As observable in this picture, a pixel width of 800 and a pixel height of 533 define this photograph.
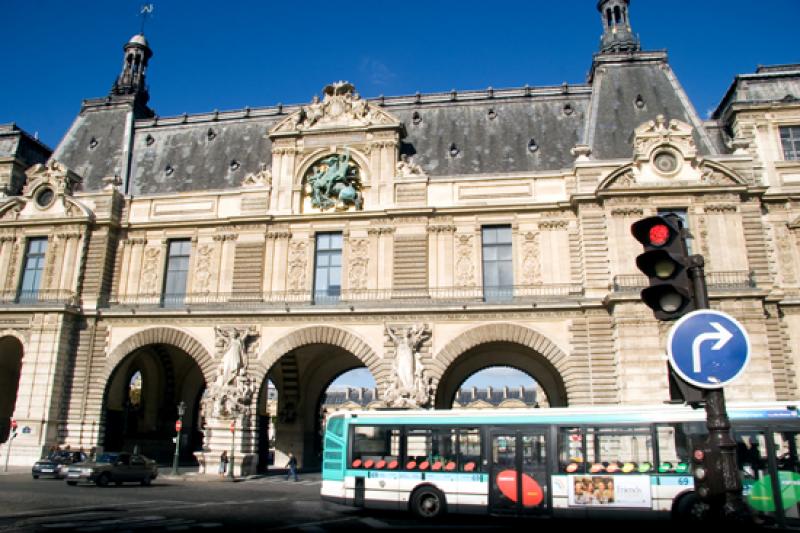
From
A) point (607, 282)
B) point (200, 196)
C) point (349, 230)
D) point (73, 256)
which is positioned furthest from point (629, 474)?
point (73, 256)

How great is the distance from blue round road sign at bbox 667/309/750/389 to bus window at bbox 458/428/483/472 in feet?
39.2

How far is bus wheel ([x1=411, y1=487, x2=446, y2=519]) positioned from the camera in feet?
53.5

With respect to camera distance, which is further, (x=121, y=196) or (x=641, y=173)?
(x=121, y=196)

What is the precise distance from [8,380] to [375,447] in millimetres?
27417

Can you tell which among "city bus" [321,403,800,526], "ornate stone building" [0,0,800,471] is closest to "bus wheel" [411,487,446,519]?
"city bus" [321,403,800,526]

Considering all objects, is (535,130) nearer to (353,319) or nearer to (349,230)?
(349,230)

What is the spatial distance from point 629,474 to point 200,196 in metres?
25.4

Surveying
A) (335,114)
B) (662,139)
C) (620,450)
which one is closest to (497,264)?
(662,139)

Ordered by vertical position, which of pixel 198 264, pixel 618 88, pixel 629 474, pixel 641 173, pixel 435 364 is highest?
pixel 618 88

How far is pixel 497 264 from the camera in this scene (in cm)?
3006

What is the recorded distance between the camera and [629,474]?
1496 cm

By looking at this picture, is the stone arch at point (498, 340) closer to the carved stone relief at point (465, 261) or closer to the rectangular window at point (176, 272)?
the carved stone relief at point (465, 261)

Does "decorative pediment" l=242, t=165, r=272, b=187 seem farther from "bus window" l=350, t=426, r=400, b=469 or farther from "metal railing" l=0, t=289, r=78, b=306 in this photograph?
"bus window" l=350, t=426, r=400, b=469

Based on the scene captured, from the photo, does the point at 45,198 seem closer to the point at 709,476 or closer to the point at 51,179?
the point at 51,179
